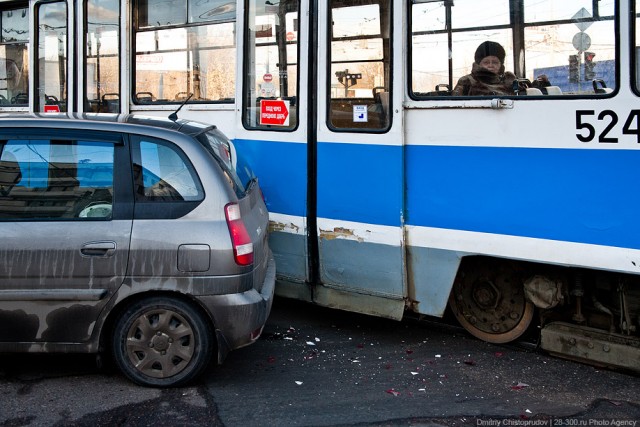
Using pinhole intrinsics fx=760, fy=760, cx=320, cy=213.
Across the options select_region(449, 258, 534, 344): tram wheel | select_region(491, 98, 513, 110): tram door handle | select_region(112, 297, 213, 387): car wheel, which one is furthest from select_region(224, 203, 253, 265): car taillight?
select_region(491, 98, 513, 110): tram door handle

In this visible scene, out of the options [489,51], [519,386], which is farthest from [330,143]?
[519,386]

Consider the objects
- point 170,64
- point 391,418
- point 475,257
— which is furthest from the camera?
point 170,64

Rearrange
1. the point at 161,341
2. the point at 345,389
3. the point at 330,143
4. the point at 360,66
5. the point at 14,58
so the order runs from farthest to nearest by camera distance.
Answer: the point at 14,58
the point at 330,143
the point at 360,66
the point at 345,389
the point at 161,341

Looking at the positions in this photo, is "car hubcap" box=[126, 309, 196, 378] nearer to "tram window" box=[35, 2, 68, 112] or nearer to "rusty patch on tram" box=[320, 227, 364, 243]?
"rusty patch on tram" box=[320, 227, 364, 243]

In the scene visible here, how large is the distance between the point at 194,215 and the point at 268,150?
1.74 metres

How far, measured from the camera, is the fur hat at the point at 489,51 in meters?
5.21

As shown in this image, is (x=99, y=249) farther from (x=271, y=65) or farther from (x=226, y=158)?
(x=271, y=65)

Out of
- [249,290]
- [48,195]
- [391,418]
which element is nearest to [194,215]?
[249,290]

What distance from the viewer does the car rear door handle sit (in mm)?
4602

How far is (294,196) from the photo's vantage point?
6.09 m

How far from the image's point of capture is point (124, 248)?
4617mm

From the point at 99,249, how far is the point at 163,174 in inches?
23.7

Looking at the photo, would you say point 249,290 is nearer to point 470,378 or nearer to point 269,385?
Result: point 269,385

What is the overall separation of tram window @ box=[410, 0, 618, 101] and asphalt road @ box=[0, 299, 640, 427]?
1913 millimetres
